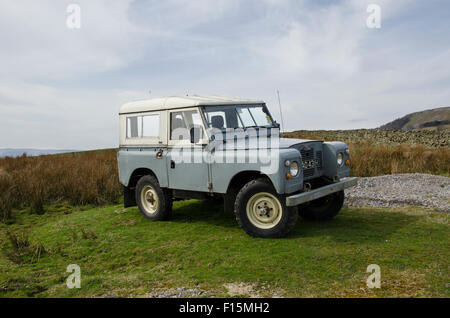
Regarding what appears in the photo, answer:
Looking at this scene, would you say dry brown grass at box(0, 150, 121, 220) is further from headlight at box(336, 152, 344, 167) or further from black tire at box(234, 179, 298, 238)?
headlight at box(336, 152, 344, 167)

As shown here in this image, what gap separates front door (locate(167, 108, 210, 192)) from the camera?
259 inches

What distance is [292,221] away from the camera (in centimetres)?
584

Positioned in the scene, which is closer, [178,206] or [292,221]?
[292,221]

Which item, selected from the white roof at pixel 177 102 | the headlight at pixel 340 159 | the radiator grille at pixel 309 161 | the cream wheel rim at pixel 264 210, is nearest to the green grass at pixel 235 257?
the cream wheel rim at pixel 264 210

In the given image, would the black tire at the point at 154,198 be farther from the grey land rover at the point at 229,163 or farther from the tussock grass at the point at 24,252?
the tussock grass at the point at 24,252

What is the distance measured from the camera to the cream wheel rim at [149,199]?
25.7ft

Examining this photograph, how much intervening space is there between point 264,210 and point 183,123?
2347 millimetres

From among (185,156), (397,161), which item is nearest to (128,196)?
(185,156)

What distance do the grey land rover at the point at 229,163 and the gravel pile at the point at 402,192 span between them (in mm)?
2370

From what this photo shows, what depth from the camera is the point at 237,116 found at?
7.09 meters

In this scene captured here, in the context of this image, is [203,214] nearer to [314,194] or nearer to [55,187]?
[314,194]
